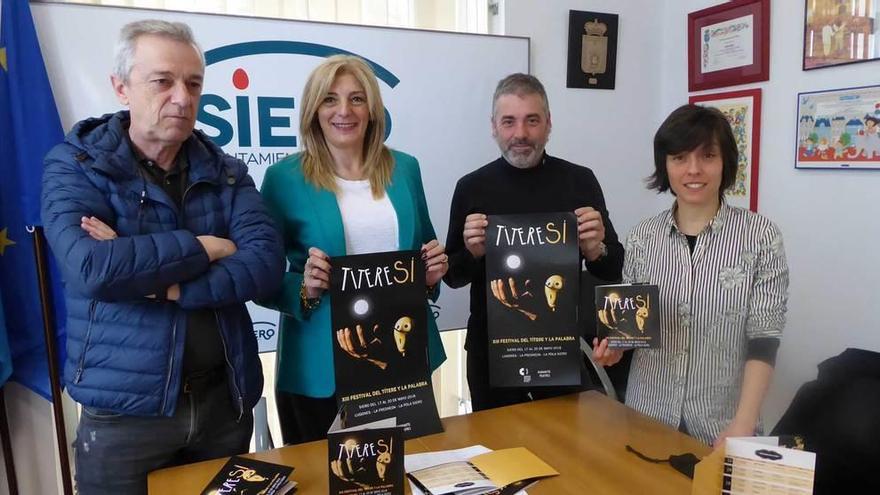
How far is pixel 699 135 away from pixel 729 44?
1.71 m

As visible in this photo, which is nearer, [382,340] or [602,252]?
[382,340]

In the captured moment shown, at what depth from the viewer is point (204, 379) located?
148 cm

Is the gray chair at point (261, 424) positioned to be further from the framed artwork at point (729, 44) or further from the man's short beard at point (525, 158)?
the framed artwork at point (729, 44)

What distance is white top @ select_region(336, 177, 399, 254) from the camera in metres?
1.75

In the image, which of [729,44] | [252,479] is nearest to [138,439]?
[252,479]

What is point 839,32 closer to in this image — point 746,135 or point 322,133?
point 746,135

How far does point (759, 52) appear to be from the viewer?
112 inches

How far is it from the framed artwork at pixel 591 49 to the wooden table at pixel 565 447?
1926 mm

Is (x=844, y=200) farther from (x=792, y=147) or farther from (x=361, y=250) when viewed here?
(x=361, y=250)

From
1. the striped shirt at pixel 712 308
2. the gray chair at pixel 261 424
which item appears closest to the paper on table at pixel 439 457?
the striped shirt at pixel 712 308

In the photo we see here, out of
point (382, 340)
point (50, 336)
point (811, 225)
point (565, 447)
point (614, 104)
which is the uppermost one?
point (614, 104)

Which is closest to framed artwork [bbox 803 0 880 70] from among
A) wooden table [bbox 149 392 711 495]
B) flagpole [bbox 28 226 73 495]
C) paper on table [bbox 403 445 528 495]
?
wooden table [bbox 149 392 711 495]

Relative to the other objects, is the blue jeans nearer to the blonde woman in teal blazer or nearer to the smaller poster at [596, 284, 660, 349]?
the blonde woman in teal blazer

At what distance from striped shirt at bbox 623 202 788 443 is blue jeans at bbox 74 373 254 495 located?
1.10 metres
